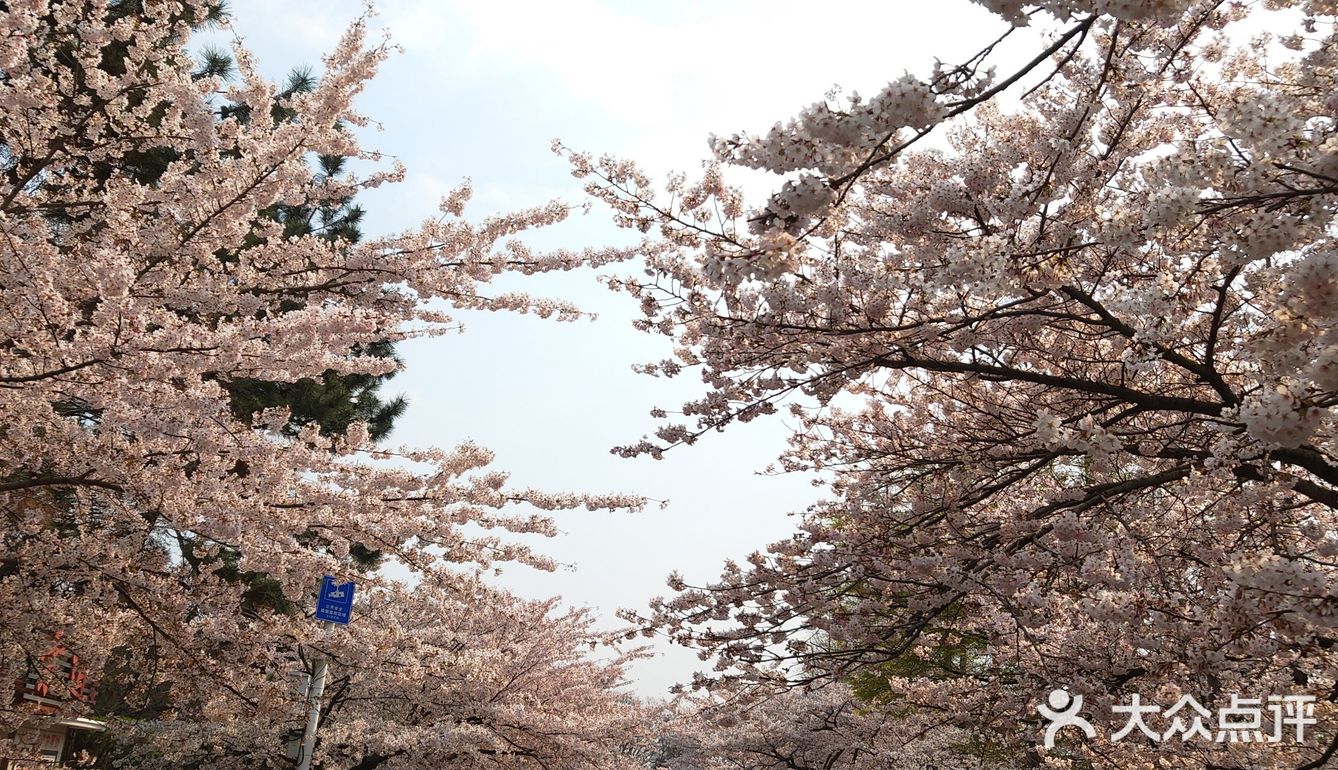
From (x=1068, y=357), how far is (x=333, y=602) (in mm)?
6442

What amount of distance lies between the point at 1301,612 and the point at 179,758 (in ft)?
41.2

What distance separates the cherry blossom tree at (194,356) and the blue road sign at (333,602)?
300mm

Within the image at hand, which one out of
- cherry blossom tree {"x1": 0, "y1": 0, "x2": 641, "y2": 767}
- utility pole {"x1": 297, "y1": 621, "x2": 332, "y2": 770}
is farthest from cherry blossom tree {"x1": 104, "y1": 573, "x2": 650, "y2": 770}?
cherry blossom tree {"x1": 0, "y1": 0, "x2": 641, "y2": 767}

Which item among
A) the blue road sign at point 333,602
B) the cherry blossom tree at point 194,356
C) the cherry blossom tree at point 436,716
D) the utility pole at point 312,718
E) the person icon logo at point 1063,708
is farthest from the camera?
the cherry blossom tree at point 436,716

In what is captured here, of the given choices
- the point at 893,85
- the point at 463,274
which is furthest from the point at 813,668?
the point at 893,85

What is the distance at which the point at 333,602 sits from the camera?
739 cm

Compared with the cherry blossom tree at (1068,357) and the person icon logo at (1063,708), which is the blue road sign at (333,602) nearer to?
the cherry blossom tree at (1068,357)

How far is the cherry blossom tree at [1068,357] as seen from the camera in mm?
2518

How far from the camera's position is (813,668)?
6312 mm

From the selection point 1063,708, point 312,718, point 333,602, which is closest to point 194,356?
point 333,602

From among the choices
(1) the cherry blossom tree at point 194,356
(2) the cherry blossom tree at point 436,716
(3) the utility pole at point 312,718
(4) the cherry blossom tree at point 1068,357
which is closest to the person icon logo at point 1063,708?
(4) the cherry blossom tree at point 1068,357

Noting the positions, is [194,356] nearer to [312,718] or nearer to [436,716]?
[312,718]

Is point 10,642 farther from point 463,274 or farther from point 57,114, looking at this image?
point 463,274

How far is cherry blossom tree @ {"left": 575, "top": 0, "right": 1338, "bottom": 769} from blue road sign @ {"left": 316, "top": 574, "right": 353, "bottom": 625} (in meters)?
2.87
